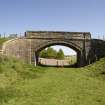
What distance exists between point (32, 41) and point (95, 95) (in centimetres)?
3117

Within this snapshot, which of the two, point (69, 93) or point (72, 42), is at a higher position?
point (72, 42)

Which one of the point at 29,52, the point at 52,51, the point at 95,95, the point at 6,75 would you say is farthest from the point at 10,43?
the point at 52,51

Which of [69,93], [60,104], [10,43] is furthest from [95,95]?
[10,43]

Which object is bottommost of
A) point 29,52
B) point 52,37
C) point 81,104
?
point 81,104

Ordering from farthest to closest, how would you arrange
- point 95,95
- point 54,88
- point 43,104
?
1. point 54,88
2. point 95,95
3. point 43,104

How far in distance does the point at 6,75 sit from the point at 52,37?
24.2 m

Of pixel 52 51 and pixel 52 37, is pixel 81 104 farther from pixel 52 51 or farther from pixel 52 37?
pixel 52 51

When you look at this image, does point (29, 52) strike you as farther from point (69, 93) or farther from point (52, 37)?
point (69, 93)

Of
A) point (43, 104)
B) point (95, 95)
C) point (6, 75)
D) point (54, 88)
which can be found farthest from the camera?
point (6, 75)

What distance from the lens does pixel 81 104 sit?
51.1ft

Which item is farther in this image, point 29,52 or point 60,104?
point 29,52

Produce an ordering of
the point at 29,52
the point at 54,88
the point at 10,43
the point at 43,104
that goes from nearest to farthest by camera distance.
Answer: the point at 43,104, the point at 54,88, the point at 10,43, the point at 29,52

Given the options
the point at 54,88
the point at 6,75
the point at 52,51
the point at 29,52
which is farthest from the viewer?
the point at 52,51

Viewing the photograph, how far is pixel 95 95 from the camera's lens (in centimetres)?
1825
